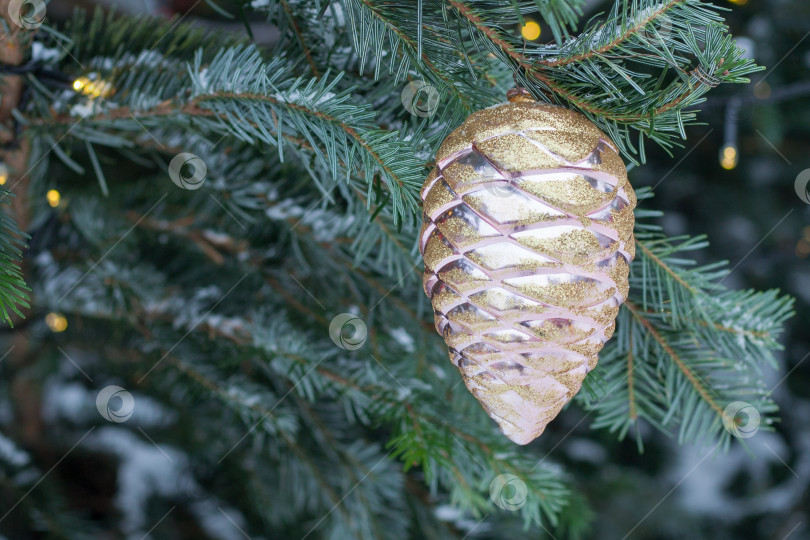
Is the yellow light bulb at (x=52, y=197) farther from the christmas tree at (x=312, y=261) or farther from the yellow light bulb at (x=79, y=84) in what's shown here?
the yellow light bulb at (x=79, y=84)

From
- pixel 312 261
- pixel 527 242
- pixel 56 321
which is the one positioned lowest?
pixel 56 321

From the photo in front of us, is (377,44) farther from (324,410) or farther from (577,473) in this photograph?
(577,473)

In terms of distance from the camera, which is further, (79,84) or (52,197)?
(52,197)

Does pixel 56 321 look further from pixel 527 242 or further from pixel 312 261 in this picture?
pixel 527 242

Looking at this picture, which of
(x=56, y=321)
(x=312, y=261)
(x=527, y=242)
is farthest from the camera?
(x=56, y=321)

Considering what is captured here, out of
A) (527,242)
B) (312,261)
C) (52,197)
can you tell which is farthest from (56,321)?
(527,242)
